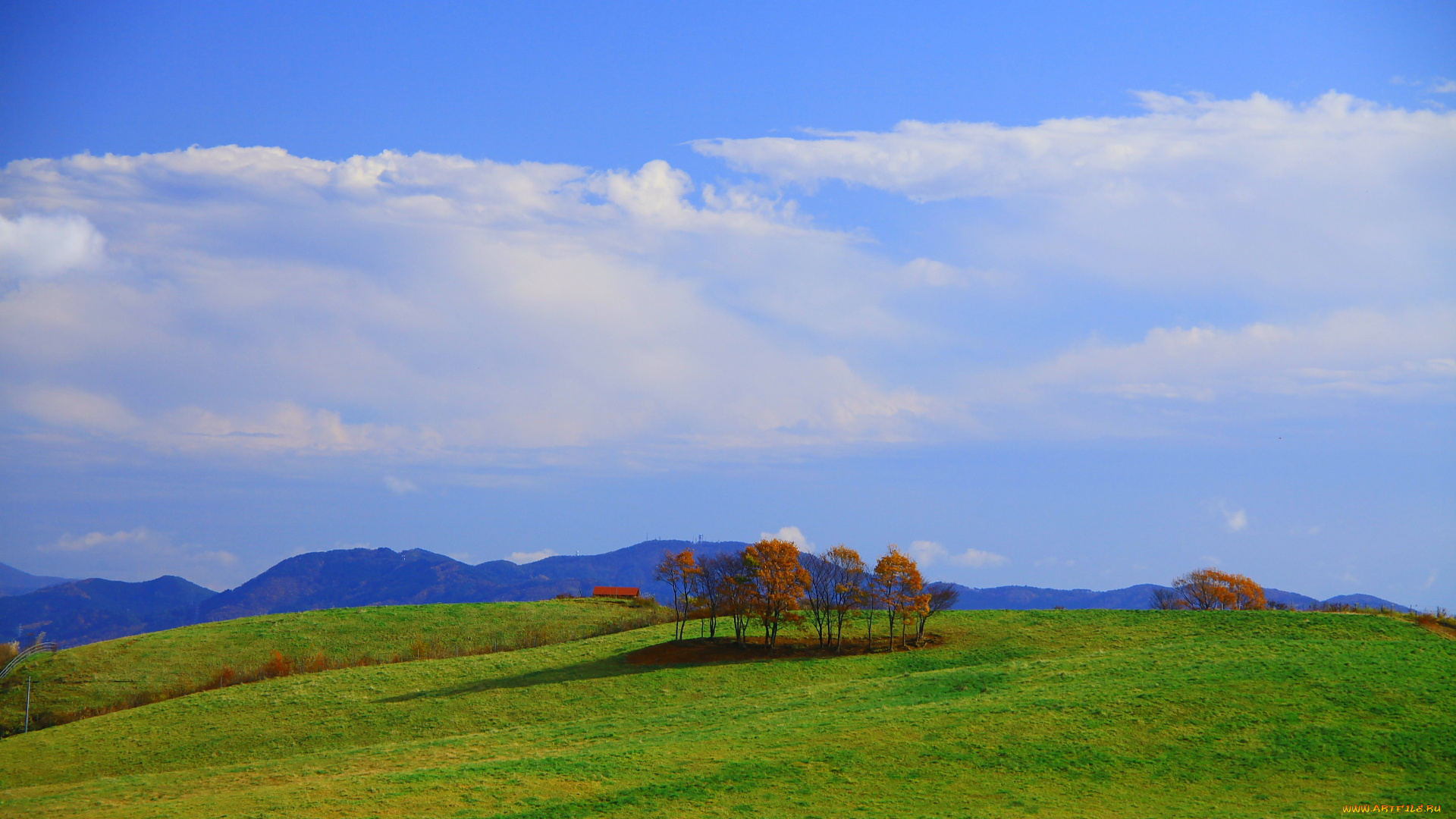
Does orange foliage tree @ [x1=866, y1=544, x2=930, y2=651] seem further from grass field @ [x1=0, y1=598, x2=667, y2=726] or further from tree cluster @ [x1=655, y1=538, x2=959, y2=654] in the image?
grass field @ [x1=0, y1=598, x2=667, y2=726]

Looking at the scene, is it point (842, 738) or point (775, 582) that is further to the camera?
point (775, 582)

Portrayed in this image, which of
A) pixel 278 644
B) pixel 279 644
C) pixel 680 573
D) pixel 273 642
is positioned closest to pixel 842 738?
pixel 680 573

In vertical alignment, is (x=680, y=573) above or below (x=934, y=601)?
above

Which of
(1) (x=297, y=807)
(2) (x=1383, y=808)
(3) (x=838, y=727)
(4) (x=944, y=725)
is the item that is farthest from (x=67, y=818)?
(2) (x=1383, y=808)

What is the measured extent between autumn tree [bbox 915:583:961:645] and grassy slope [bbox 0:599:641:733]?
3145cm

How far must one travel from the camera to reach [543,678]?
6019 cm

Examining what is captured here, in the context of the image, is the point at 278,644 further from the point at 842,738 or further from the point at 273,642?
the point at 842,738

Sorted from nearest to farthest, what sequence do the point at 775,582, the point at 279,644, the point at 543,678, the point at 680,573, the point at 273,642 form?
the point at 543,678 → the point at 775,582 → the point at 680,573 → the point at 279,644 → the point at 273,642

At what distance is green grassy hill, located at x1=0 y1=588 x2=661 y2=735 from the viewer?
67.1m

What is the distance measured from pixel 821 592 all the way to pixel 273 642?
4800cm

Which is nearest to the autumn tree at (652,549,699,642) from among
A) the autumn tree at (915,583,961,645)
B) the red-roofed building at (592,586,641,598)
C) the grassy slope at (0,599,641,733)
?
the grassy slope at (0,599,641,733)

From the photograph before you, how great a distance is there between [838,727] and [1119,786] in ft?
37.3

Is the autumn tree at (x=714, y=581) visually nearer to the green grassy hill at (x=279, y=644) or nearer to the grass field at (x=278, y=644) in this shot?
the green grassy hill at (x=279, y=644)

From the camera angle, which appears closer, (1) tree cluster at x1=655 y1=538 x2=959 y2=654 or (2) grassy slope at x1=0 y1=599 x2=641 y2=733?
(1) tree cluster at x1=655 y1=538 x2=959 y2=654
